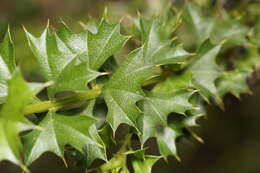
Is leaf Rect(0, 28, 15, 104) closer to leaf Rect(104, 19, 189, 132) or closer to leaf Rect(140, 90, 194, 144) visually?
leaf Rect(104, 19, 189, 132)

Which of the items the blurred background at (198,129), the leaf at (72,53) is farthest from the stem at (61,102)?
the blurred background at (198,129)

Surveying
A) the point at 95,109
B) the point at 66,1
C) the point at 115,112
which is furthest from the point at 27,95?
the point at 66,1

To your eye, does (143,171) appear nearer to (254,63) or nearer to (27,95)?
(27,95)

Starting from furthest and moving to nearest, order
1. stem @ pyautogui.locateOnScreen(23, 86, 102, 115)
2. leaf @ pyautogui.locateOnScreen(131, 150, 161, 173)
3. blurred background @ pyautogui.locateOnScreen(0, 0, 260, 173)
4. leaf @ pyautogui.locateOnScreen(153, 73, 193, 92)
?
blurred background @ pyautogui.locateOnScreen(0, 0, 260, 173) < leaf @ pyautogui.locateOnScreen(153, 73, 193, 92) < leaf @ pyautogui.locateOnScreen(131, 150, 161, 173) < stem @ pyautogui.locateOnScreen(23, 86, 102, 115)

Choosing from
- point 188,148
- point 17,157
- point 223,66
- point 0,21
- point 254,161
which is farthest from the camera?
point 188,148

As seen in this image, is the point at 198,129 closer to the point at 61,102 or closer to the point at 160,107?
the point at 160,107

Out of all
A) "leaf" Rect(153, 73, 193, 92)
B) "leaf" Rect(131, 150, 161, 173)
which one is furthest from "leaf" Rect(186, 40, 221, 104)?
"leaf" Rect(131, 150, 161, 173)
